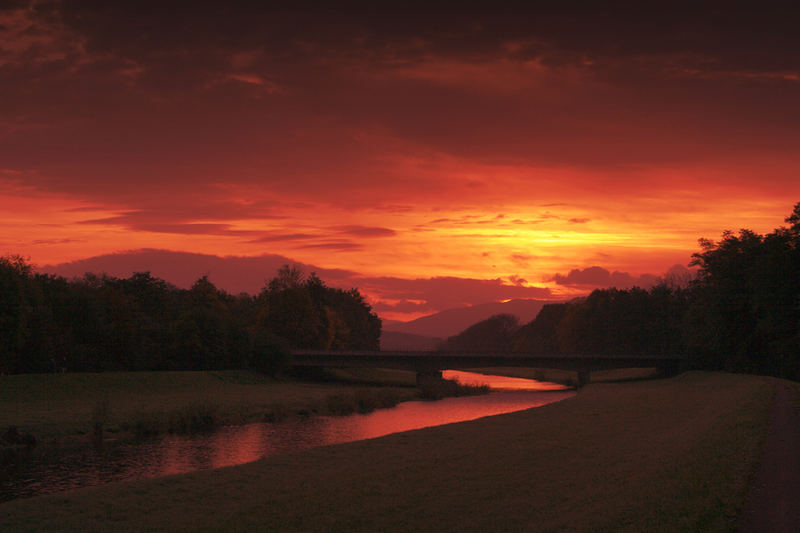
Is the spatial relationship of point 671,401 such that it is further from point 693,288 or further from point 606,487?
point 693,288

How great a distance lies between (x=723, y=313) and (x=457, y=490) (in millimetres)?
73278

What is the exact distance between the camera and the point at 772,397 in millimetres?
49906

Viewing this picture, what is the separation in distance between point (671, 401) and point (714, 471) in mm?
42161

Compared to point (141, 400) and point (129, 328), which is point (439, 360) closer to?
point (129, 328)

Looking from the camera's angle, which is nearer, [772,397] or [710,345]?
[772,397]

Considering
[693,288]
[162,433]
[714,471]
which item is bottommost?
[162,433]

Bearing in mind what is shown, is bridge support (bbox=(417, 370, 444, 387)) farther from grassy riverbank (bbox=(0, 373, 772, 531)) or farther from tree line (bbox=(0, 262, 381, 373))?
grassy riverbank (bbox=(0, 373, 772, 531))

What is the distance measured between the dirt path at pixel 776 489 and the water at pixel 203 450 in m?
24.1

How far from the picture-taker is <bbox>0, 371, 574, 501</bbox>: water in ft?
102

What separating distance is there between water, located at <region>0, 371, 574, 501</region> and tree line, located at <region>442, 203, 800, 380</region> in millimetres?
29018

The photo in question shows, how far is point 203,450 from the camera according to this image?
40094 mm

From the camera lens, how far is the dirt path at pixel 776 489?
15.9 m

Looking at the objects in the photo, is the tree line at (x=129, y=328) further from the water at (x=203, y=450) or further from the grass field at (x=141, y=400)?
the water at (x=203, y=450)

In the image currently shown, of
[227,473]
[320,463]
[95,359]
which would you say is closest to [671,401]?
[320,463]
